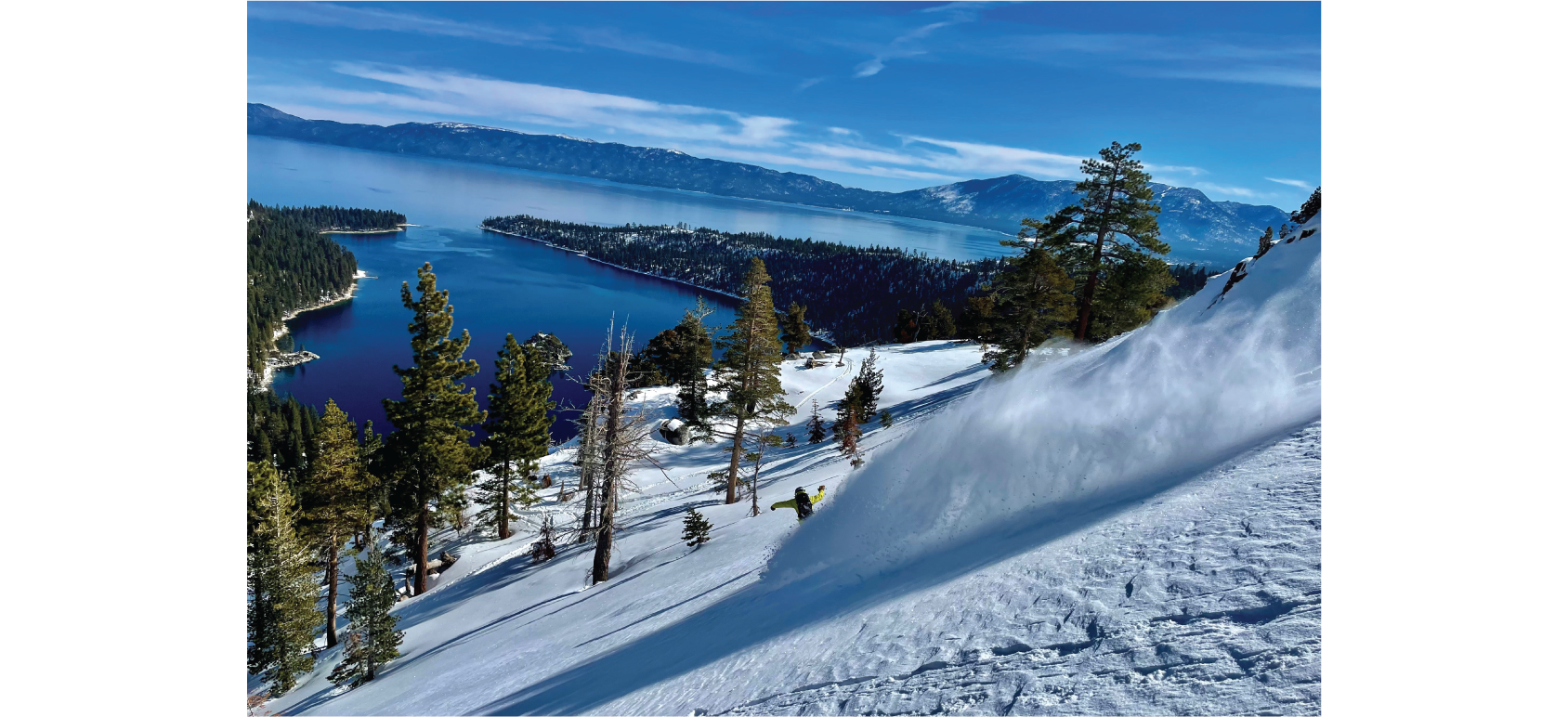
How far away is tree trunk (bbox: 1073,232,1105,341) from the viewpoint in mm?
25297

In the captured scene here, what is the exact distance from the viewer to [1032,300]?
29219 mm

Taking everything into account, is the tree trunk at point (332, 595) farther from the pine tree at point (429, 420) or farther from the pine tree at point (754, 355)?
the pine tree at point (754, 355)

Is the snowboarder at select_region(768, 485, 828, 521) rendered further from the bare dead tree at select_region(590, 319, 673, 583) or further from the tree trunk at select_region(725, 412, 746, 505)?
the tree trunk at select_region(725, 412, 746, 505)

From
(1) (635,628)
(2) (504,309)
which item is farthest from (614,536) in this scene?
(2) (504,309)

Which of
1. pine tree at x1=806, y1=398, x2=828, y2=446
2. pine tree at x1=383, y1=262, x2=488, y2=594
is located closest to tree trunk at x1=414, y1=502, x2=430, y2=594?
pine tree at x1=383, y1=262, x2=488, y2=594

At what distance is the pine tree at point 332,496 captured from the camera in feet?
79.7

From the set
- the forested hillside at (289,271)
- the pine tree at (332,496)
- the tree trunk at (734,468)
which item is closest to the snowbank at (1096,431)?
the tree trunk at (734,468)

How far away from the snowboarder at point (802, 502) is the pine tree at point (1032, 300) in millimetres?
13028

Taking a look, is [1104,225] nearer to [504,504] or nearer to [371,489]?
[504,504]

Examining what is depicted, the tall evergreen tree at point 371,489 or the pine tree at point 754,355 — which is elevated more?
the pine tree at point 754,355

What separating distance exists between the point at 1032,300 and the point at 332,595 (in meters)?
30.8

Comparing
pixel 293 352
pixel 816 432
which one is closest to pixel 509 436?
pixel 816 432

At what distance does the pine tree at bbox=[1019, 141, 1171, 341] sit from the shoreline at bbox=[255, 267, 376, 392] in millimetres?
107845
